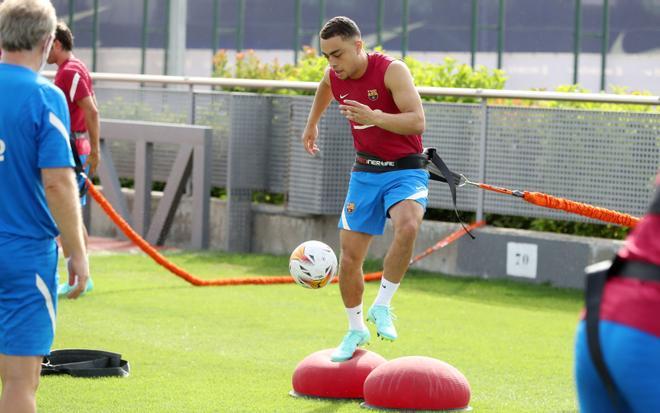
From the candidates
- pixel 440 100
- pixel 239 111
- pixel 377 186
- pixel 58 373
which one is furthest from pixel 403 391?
pixel 239 111

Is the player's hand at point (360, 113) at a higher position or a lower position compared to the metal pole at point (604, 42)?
lower

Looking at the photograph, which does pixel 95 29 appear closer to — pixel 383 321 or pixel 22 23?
pixel 383 321

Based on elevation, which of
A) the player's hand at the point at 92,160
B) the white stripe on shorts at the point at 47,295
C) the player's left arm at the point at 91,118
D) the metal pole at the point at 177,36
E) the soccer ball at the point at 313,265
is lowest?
the soccer ball at the point at 313,265

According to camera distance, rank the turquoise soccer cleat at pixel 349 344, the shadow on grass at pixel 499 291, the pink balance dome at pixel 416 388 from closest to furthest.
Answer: the pink balance dome at pixel 416 388 < the turquoise soccer cleat at pixel 349 344 < the shadow on grass at pixel 499 291

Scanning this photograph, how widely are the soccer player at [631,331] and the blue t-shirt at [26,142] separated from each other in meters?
2.48

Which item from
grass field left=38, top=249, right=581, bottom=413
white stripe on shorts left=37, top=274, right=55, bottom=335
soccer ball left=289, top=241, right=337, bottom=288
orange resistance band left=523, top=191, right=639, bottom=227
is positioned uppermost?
orange resistance band left=523, top=191, right=639, bottom=227

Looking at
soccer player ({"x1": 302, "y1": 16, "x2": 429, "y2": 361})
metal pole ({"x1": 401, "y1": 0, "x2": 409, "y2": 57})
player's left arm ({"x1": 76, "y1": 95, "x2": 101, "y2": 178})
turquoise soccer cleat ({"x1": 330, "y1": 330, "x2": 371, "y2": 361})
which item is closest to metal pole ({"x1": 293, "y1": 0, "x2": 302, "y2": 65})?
metal pole ({"x1": 401, "y1": 0, "x2": 409, "y2": 57})

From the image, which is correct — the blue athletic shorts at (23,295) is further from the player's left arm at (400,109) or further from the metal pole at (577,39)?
the metal pole at (577,39)

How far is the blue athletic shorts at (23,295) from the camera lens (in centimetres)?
529

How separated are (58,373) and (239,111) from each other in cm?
749

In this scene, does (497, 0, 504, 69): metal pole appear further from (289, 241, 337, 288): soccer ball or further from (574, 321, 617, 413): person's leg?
(574, 321, 617, 413): person's leg

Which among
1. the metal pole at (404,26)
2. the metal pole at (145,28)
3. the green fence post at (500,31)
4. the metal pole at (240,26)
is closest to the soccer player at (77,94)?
the green fence post at (500,31)

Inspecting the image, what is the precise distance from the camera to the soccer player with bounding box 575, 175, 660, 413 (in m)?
3.46

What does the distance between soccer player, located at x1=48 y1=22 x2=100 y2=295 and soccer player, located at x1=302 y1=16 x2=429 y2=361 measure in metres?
3.44
